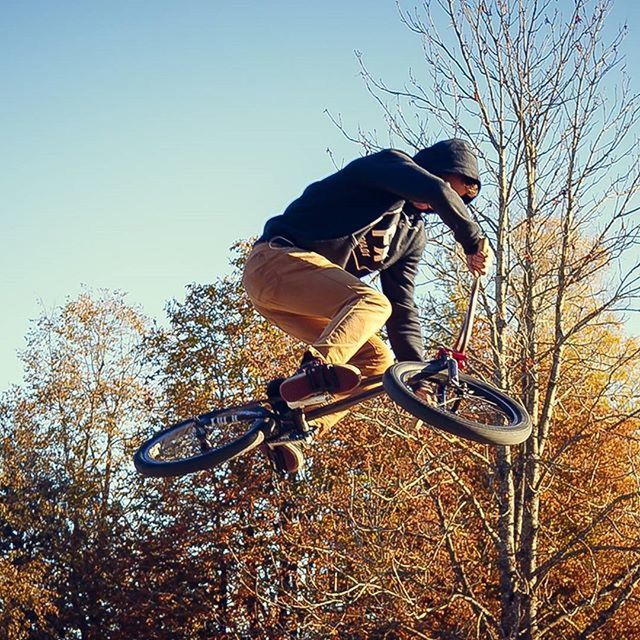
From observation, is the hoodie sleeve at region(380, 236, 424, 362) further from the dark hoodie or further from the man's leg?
the man's leg

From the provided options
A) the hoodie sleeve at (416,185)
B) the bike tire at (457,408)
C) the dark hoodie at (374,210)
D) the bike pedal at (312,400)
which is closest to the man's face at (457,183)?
the dark hoodie at (374,210)

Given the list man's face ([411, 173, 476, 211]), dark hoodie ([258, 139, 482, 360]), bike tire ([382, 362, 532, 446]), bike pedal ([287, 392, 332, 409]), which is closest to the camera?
bike tire ([382, 362, 532, 446])

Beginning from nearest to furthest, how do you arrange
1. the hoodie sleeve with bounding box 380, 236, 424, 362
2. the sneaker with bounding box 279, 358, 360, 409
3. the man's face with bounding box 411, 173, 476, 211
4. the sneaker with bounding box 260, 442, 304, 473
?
the sneaker with bounding box 279, 358, 360, 409, the man's face with bounding box 411, 173, 476, 211, the sneaker with bounding box 260, 442, 304, 473, the hoodie sleeve with bounding box 380, 236, 424, 362

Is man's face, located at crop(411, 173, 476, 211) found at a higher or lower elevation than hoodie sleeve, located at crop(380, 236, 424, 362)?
higher

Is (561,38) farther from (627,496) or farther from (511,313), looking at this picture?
(627,496)

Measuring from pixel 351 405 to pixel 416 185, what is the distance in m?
1.44

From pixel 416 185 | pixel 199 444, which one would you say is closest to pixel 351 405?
pixel 199 444

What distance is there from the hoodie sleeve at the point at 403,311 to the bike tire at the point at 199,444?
1.05m

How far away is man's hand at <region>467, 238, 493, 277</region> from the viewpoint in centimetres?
529

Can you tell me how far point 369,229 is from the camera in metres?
5.32

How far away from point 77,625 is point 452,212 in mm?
23484

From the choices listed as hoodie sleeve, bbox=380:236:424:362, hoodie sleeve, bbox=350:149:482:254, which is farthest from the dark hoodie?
hoodie sleeve, bbox=380:236:424:362

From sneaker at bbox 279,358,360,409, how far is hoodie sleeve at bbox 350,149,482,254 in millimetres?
969

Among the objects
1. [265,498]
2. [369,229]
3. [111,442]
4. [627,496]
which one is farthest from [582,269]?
[111,442]
